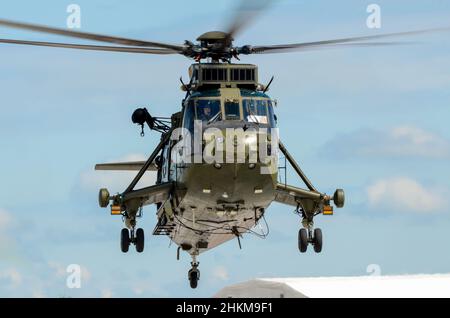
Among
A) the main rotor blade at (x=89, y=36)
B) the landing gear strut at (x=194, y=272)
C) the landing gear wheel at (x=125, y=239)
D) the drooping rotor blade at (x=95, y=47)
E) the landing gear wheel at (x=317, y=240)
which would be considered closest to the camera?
the main rotor blade at (x=89, y=36)

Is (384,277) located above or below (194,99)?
below

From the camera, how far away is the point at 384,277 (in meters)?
51.8

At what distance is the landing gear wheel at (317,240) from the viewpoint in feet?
140

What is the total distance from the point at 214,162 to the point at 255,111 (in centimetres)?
275

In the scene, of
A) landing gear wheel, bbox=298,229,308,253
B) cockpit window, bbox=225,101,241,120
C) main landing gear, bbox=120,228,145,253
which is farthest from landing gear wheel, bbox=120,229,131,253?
cockpit window, bbox=225,101,241,120

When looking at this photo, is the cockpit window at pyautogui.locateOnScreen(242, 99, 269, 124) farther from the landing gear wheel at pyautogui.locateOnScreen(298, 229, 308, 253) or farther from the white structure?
the white structure

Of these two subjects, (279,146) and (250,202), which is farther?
(279,146)

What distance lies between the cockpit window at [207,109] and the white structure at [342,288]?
10.3 m

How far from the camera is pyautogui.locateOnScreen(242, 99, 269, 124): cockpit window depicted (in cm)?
3872

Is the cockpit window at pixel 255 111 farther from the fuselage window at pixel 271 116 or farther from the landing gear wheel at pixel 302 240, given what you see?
the landing gear wheel at pixel 302 240

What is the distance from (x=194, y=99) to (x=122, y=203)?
5224mm

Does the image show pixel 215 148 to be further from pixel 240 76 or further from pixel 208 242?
pixel 208 242

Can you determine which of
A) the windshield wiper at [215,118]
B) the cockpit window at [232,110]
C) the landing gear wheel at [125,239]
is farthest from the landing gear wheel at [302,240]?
the windshield wiper at [215,118]
